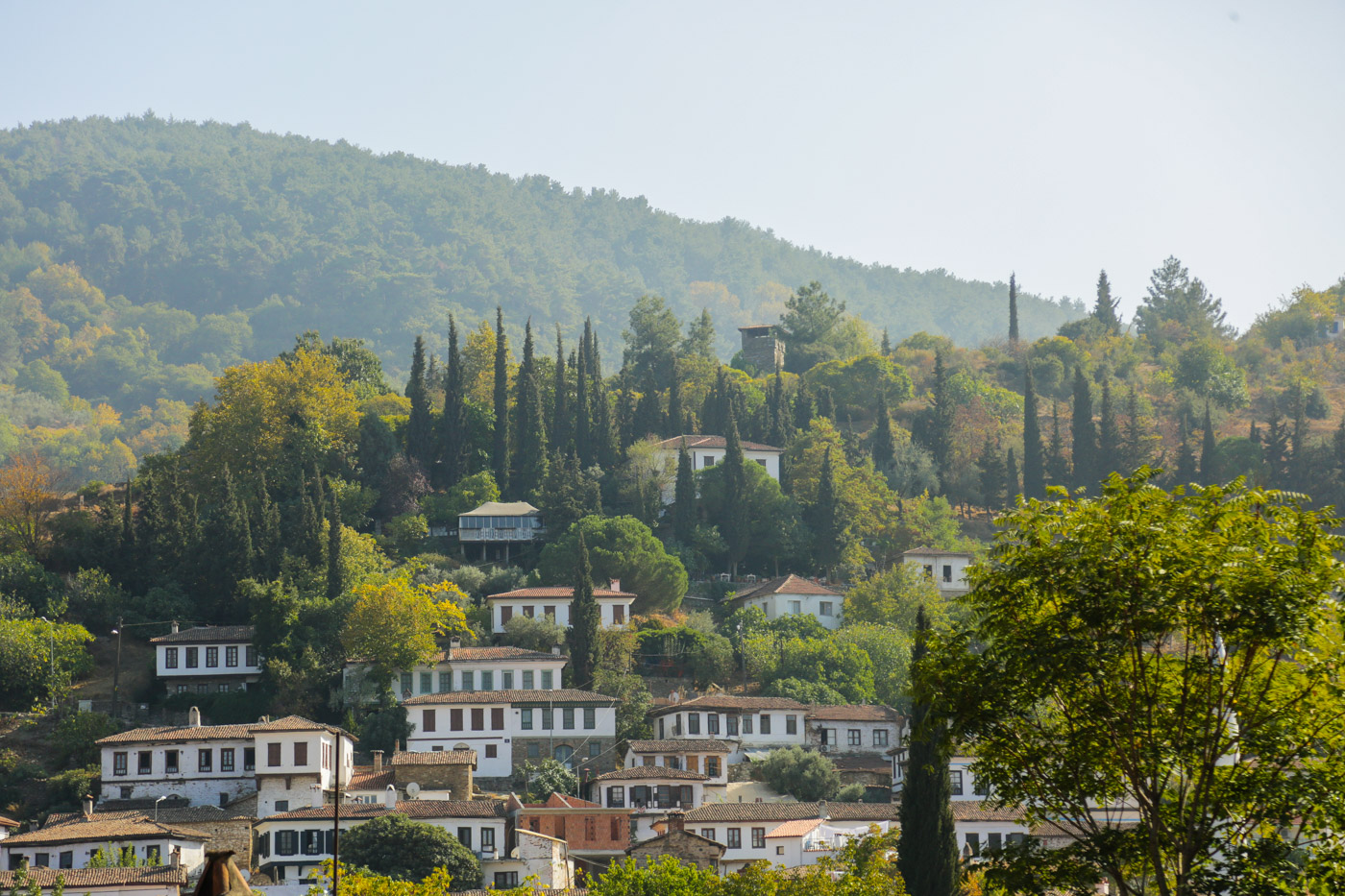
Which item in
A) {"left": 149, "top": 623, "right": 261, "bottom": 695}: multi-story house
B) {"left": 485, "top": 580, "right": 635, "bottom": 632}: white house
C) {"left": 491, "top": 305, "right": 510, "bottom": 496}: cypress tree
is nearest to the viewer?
{"left": 149, "top": 623, "right": 261, "bottom": 695}: multi-story house

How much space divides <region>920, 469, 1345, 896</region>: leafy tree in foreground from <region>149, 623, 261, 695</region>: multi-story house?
5416 centimetres

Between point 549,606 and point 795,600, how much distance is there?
1291 centimetres

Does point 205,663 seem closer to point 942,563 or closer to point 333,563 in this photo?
point 333,563

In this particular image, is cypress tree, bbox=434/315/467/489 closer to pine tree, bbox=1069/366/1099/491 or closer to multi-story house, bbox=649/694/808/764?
multi-story house, bbox=649/694/808/764

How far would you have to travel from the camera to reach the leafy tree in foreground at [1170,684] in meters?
19.8

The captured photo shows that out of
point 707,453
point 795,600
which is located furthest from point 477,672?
point 707,453

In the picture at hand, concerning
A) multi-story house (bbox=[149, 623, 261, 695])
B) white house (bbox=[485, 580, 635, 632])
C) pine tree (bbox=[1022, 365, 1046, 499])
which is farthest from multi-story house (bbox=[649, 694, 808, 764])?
pine tree (bbox=[1022, 365, 1046, 499])

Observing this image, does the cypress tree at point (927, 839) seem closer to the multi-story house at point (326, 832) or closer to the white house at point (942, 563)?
the multi-story house at point (326, 832)

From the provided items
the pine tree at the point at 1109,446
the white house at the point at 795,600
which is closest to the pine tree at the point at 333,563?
the white house at the point at 795,600

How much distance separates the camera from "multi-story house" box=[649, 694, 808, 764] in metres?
69.4

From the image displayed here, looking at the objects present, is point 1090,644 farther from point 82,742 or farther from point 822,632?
point 822,632

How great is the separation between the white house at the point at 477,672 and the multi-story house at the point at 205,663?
4.98 m

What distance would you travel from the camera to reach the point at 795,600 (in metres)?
82.1

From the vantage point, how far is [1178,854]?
20.8 meters
